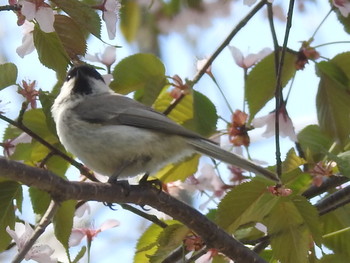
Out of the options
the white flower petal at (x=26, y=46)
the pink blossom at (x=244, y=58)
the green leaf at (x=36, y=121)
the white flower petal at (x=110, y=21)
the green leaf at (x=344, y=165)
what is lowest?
the green leaf at (x=344, y=165)

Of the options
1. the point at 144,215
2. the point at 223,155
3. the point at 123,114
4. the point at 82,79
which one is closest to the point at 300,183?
the point at 223,155

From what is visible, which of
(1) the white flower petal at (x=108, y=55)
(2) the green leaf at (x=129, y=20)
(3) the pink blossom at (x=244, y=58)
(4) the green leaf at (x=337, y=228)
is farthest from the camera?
(2) the green leaf at (x=129, y=20)

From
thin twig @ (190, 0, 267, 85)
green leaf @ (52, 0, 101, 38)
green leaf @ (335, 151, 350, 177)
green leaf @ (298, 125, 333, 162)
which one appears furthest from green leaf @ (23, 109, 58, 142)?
green leaf @ (335, 151, 350, 177)

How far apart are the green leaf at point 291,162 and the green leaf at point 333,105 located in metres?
0.31

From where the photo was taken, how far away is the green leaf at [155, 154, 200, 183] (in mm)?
2584

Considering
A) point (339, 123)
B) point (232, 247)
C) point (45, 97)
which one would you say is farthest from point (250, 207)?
point (45, 97)

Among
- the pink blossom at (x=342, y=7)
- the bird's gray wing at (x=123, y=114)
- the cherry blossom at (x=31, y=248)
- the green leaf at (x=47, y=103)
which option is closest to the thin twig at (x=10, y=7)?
the green leaf at (x=47, y=103)

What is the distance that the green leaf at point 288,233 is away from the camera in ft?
6.50

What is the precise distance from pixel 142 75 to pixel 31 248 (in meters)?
0.68

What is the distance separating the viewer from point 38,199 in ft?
7.36

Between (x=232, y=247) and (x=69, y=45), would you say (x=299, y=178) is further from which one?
(x=69, y=45)

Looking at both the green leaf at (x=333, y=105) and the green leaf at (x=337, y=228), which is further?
the green leaf at (x=333, y=105)

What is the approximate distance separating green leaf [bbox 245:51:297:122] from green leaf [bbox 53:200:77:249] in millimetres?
652

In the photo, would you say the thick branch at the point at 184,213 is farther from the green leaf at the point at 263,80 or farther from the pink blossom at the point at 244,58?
the pink blossom at the point at 244,58
